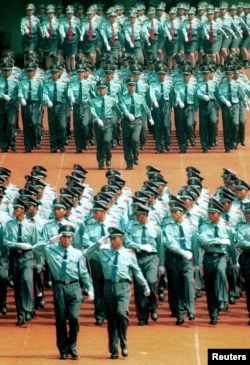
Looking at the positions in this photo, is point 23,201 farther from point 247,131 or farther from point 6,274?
point 247,131

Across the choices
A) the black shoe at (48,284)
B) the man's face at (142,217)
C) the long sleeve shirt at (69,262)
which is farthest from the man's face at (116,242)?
the black shoe at (48,284)

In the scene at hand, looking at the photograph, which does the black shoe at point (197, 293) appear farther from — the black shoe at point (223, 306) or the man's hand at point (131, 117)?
the man's hand at point (131, 117)

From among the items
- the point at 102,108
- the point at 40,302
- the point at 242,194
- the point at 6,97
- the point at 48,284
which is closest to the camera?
the point at 40,302

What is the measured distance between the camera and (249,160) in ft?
115

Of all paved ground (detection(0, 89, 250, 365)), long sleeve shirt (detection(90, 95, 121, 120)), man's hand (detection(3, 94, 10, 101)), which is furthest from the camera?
man's hand (detection(3, 94, 10, 101))

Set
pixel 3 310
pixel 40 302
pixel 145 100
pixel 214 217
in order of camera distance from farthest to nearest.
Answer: pixel 145 100 → pixel 40 302 → pixel 3 310 → pixel 214 217

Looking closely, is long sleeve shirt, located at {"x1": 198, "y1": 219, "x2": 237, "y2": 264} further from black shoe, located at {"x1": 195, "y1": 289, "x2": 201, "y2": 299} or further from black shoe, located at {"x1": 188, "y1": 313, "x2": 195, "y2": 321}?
black shoe, located at {"x1": 195, "y1": 289, "x2": 201, "y2": 299}

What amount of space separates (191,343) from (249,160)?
35.4ft

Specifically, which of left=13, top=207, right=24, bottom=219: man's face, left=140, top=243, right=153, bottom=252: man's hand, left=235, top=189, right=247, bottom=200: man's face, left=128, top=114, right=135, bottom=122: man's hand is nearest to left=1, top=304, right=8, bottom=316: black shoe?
left=13, top=207, right=24, bottom=219: man's face

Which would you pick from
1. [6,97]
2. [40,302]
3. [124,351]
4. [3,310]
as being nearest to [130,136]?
[6,97]

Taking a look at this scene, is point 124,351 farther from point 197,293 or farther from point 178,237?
point 197,293

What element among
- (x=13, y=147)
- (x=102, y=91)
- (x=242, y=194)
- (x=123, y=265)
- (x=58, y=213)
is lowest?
(x=123, y=265)

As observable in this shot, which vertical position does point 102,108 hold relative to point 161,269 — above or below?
above

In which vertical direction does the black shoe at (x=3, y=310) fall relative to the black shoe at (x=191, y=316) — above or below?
above
